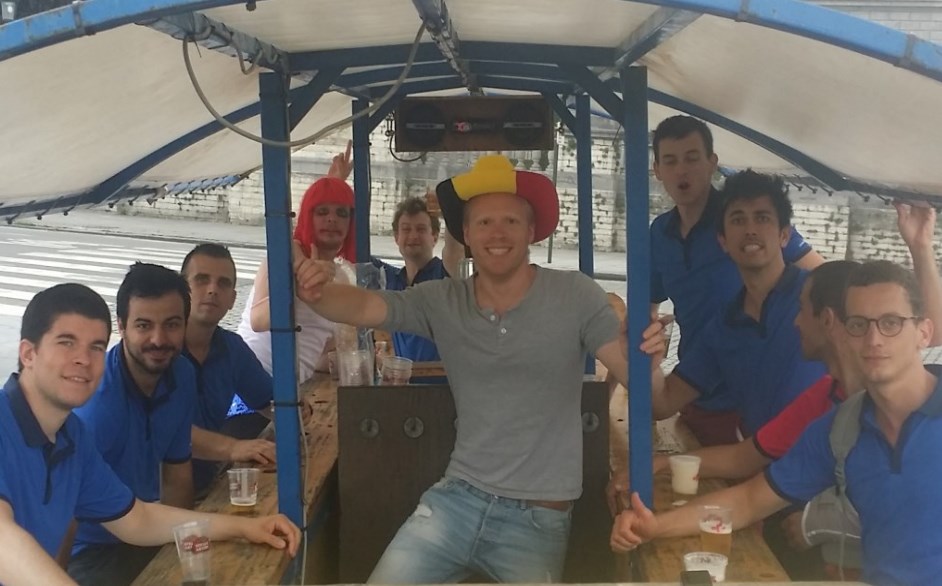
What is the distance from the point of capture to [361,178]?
207 inches

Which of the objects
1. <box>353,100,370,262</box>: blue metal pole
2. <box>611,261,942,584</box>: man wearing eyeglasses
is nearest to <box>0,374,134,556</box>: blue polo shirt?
<box>611,261,942,584</box>: man wearing eyeglasses

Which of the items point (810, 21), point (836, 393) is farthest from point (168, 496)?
point (810, 21)

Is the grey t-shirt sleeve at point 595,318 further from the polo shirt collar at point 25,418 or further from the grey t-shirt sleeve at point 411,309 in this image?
the polo shirt collar at point 25,418

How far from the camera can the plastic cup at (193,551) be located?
2.40 metres

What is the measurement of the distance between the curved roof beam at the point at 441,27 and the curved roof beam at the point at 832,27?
0.66 m

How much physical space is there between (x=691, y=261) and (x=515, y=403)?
5.26 feet

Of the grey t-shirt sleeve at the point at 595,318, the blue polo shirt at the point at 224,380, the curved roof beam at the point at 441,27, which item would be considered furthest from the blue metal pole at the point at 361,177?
the grey t-shirt sleeve at the point at 595,318

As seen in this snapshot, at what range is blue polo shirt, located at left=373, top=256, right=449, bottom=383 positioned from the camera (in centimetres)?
482

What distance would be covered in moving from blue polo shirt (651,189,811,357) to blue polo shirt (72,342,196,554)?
6.62 feet

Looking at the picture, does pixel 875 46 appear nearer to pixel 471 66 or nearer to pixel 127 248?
pixel 471 66

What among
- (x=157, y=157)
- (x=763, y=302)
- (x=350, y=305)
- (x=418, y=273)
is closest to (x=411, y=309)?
(x=350, y=305)

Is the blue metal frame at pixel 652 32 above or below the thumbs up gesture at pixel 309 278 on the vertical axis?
above

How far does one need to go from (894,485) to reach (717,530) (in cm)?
48

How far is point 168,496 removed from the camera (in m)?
3.42
